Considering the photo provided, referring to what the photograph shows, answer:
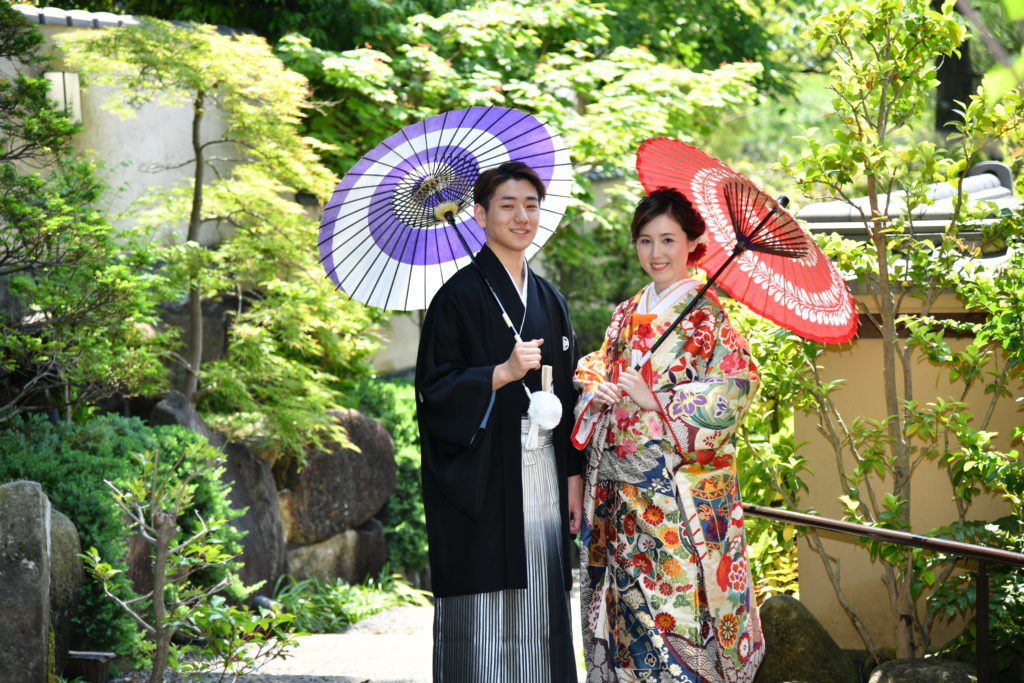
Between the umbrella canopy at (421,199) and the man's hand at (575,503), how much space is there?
3.03 ft

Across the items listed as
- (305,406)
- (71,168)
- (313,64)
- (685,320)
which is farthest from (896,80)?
(313,64)

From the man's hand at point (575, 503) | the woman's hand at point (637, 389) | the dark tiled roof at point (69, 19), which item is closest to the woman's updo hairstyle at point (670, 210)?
the woman's hand at point (637, 389)

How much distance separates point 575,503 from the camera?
4.00m

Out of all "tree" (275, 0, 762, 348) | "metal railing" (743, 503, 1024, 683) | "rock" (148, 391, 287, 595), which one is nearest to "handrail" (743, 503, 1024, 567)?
"metal railing" (743, 503, 1024, 683)

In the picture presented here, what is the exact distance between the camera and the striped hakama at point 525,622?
11.9 feet

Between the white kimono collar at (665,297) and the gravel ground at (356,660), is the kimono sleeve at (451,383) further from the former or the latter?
the gravel ground at (356,660)

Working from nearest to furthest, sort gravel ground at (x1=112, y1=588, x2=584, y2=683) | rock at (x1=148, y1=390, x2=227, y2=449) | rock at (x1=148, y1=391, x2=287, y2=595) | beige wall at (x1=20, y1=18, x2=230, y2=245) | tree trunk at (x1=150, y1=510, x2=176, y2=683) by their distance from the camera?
tree trunk at (x1=150, y1=510, x2=176, y2=683) < gravel ground at (x1=112, y1=588, x2=584, y2=683) < rock at (x1=148, y1=390, x2=227, y2=449) < rock at (x1=148, y1=391, x2=287, y2=595) < beige wall at (x1=20, y1=18, x2=230, y2=245)

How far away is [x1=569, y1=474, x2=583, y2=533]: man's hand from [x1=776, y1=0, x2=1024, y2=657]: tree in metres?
1.41

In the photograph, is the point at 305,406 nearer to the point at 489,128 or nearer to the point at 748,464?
the point at 748,464

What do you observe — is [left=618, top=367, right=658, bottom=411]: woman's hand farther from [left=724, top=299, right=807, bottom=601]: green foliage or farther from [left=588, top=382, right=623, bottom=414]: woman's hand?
[left=724, top=299, right=807, bottom=601]: green foliage

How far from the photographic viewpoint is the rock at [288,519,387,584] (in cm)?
860

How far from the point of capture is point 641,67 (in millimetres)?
9922

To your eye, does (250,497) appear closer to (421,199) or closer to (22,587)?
(22,587)

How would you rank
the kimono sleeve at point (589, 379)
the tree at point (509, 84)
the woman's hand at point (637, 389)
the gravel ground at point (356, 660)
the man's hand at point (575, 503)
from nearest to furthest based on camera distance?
the woman's hand at point (637, 389) → the kimono sleeve at point (589, 379) → the man's hand at point (575, 503) → the gravel ground at point (356, 660) → the tree at point (509, 84)
